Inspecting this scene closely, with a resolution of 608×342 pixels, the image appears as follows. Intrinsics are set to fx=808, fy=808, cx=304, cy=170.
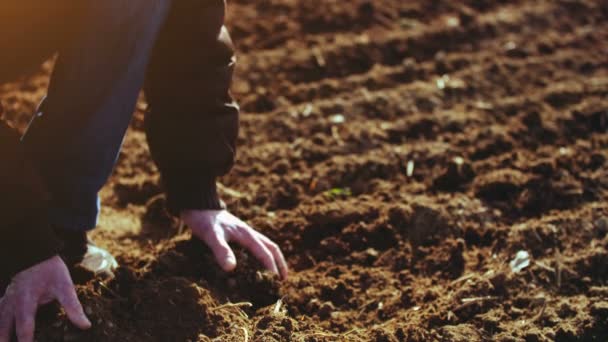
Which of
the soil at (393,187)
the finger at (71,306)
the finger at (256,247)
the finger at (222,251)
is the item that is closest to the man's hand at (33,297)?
the finger at (71,306)

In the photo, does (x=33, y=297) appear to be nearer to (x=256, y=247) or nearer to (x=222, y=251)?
(x=222, y=251)

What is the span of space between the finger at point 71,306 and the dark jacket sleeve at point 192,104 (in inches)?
22.7

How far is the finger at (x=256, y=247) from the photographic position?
2.51 metres

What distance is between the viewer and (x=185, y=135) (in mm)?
2447

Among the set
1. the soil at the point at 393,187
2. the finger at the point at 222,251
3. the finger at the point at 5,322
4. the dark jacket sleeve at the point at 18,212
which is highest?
the dark jacket sleeve at the point at 18,212

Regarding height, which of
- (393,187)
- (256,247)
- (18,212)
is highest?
(18,212)

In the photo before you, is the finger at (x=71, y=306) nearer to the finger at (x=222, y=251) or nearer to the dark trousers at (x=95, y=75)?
the dark trousers at (x=95, y=75)

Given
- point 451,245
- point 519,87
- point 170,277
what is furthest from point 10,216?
point 519,87

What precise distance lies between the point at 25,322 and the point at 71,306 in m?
0.11

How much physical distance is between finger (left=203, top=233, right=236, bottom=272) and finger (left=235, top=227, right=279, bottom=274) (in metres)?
0.07

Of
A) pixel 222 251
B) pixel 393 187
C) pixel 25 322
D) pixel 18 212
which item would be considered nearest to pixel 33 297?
pixel 25 322

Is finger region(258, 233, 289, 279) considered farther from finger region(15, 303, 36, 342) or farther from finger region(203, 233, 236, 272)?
finger region(15, 303, 36, 342)

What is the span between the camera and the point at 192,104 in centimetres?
242

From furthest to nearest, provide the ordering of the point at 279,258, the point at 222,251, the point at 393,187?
1. the point at 393,187
2. the point at 279,258
3. the point at 222,251
